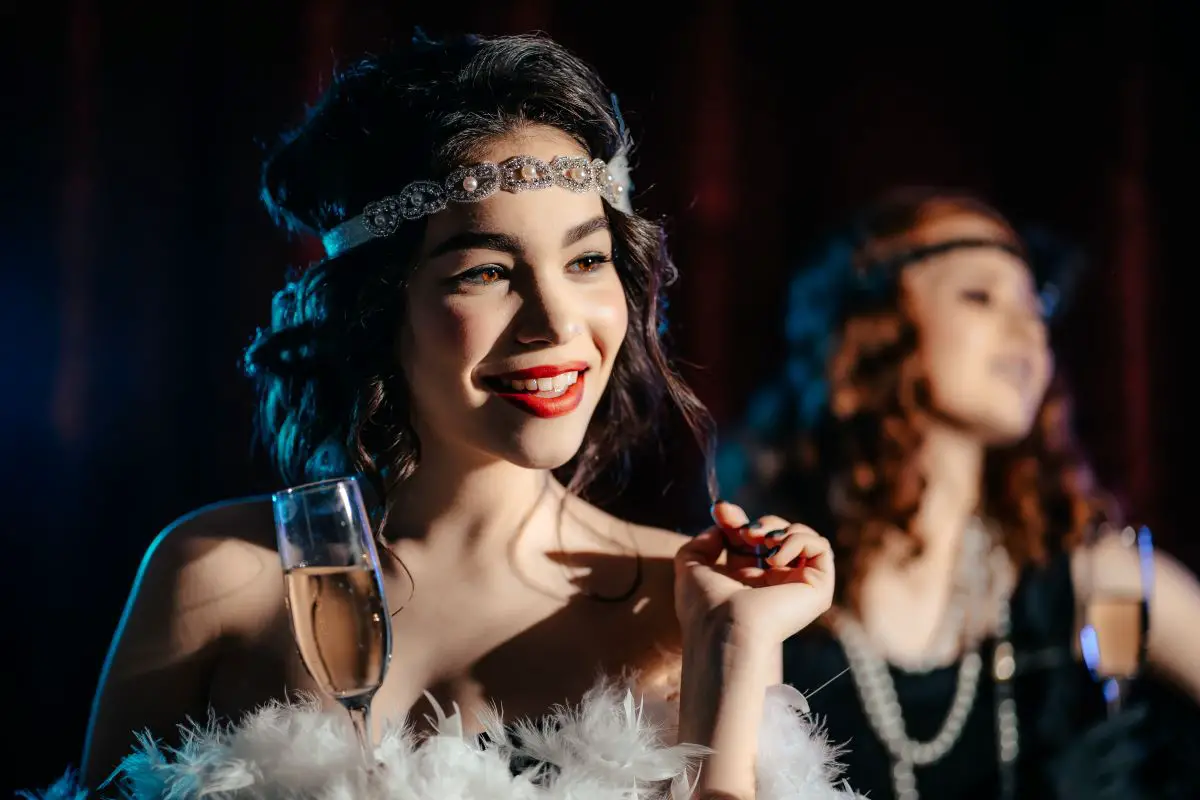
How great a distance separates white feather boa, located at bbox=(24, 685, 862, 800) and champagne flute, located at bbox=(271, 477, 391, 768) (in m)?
0.10

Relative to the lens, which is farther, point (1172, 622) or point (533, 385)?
point (1172, 622)

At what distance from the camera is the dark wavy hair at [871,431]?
2717mm

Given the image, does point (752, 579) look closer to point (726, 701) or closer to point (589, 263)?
point (726, 701)

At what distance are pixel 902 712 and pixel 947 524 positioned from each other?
18.2 inches

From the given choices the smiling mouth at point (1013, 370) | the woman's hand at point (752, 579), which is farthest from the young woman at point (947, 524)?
the woman's hand at point (752, 579)

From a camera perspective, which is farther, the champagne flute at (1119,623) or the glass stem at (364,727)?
the champagne flute at (1119,623)

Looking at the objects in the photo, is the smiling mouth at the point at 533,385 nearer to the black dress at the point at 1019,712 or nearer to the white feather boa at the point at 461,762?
the white feather boa at the point at 461,762

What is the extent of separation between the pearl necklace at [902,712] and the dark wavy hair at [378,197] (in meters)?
1.14

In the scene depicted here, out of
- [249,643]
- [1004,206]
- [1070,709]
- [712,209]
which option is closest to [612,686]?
[249,643]

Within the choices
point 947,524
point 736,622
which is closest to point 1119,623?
point 947,524

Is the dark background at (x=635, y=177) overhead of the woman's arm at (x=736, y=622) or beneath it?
overhead

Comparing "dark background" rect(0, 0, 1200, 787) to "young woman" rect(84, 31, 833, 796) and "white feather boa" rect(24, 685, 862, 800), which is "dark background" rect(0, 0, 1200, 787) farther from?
"white feather boa" rect(24, 685, 862, 800)

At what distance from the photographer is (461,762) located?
124 cm

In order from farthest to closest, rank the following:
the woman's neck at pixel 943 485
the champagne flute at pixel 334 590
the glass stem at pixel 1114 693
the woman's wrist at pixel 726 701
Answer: the woman's neck at pixel 943 485, the glass stem at pixel 1114 693, the woman's wrist at pixel 726 701, the champagne flute at pixel 334 590
